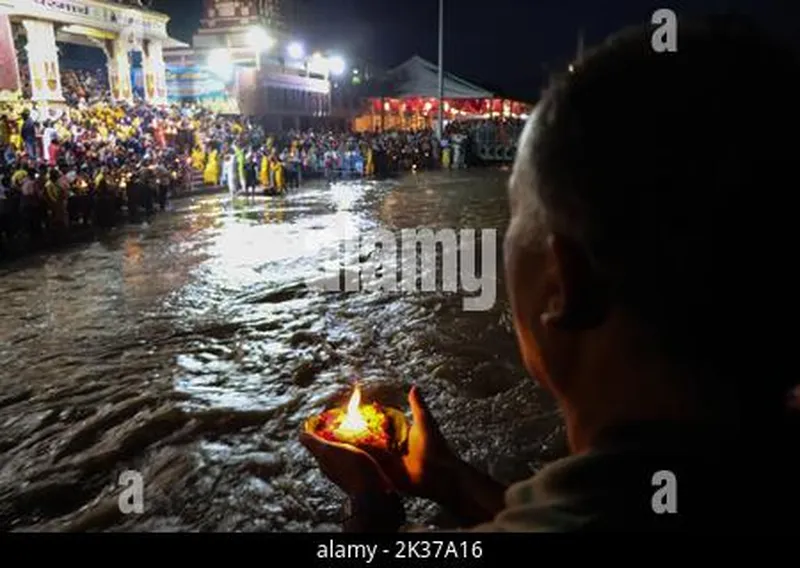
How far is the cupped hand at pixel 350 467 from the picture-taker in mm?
1656

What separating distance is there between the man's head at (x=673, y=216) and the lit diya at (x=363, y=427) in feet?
3.85

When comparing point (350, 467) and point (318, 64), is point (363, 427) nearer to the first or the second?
point (350, 467)

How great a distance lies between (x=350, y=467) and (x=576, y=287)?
105 centimetres

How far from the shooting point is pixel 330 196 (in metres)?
22.0

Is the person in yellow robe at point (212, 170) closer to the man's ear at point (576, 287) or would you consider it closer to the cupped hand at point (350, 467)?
the cupped hand at point (350, 467)

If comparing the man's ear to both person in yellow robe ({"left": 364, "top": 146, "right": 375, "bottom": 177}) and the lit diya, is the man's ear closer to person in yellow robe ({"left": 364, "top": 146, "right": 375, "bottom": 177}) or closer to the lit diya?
the lit diya

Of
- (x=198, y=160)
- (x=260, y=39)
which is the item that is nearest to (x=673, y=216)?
(x=198, y=160)

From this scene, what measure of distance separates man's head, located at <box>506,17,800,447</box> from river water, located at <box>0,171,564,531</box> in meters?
2.83

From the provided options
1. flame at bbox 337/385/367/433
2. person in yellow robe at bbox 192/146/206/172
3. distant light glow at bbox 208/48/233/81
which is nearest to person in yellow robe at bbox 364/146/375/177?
person in yellow robe at bbox 192/146/206/172

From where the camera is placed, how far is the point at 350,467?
1705mm

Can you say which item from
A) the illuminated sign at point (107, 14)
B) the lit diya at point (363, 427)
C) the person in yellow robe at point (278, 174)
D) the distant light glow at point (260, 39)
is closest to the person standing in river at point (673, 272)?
the lit diya at point (363, 427)

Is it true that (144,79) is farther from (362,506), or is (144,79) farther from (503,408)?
(362,506)

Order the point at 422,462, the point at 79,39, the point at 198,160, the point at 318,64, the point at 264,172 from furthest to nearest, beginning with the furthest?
the point at 318,64 < the point at 79,39 < the point at 198,160 < the point at 264,172 < the point at 422,462

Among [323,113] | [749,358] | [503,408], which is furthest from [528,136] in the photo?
[323,113]
